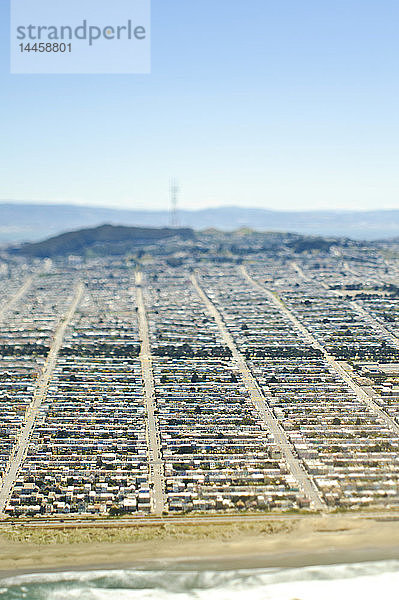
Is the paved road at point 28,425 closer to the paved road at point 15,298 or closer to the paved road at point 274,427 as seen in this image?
the paved road at point 15,298

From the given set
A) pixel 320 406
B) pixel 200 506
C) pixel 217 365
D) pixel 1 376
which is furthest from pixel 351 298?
pixel 200 506

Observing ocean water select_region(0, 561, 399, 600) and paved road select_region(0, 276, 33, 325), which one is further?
paved road select_region(0, 276, 33, 325)

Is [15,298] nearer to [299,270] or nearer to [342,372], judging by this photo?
[299,270]

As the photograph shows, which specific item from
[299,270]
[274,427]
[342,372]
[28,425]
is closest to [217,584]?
[274,427]

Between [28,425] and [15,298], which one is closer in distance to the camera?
[28,425]

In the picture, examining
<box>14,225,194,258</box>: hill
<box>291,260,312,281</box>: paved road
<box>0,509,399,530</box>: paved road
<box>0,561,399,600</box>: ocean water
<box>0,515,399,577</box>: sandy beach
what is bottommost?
<box>0,561,399,600</box>: ocean water

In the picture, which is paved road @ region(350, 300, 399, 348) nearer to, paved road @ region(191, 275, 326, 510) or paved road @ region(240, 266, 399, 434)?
paved road @ region(240, 266, 399, 434)

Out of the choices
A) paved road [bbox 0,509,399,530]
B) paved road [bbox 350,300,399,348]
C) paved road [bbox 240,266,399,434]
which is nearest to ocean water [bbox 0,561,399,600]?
paved road [bbox 0,509,399,530]
